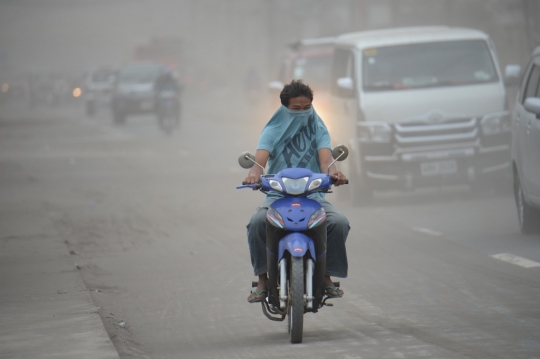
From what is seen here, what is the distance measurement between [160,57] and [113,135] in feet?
126

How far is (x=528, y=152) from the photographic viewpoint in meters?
11.9

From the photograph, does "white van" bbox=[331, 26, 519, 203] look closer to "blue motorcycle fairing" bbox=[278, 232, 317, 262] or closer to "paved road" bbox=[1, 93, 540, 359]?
"paved road" bbox=[1, 93, 540, 359]

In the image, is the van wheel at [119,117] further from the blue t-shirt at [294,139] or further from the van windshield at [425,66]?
the blue t-shirt at [294,139]

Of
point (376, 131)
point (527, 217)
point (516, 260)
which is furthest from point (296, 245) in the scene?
point (376, 131)

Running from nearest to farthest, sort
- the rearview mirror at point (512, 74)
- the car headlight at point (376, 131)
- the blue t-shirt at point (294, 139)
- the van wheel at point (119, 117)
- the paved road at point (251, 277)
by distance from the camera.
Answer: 1. the paved road at point (251, 277)
2. the blue t-shirt at point (294, 139)
3. the rearview mirror at point (512, 74)
4. the car headlight at point (376, 131)
5. the van wheel at point (119, 117)

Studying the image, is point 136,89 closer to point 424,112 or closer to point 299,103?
point 424,112

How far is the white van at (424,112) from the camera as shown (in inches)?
615

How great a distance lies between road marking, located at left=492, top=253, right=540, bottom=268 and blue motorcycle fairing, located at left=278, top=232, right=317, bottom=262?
3.68 m

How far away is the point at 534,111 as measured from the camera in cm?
1099

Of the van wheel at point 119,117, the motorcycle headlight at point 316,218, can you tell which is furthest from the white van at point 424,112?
the van wheel at point 119,117

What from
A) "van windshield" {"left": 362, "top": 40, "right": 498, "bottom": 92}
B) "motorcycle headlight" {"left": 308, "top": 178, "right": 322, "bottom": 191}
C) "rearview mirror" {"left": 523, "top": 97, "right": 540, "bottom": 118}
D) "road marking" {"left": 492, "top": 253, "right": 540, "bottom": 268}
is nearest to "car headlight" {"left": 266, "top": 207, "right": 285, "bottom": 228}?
"motorcycle headlight" {"left": 308, "top": 178, "right": 322, "bottom": 191}

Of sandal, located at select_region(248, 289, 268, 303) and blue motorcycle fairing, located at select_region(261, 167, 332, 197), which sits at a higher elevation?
blue motorcycle fairing, located at select_region(261, 167, 332, 197)

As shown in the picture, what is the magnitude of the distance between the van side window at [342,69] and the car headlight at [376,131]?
58cm

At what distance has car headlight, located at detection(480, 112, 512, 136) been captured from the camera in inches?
619
